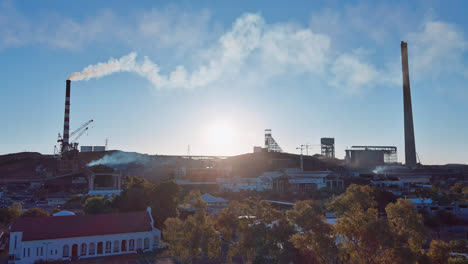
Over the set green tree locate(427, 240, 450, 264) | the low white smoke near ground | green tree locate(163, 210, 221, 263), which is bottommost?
green tree locate(163, 210, 221, 263)

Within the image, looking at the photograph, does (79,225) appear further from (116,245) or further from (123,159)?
(123,159)

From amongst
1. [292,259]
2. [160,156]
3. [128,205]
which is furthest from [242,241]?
[160,156]

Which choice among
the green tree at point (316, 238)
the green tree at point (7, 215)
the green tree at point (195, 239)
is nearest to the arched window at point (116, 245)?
the green tree at point (195, 239)

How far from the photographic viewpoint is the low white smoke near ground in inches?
4067

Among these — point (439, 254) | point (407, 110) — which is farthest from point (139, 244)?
point (407, 110)

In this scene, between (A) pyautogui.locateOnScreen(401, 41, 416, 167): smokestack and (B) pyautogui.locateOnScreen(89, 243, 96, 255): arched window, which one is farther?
(A) pyautogui.locateOnScreen(401, 41, 416, 167): smokestack

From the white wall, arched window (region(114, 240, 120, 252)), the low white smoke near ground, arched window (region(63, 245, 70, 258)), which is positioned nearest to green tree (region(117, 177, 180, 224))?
the white wall

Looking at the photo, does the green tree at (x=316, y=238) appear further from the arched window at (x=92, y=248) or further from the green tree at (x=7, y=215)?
the green tree at (x=7, y=215)

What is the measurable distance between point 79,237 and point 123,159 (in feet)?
289

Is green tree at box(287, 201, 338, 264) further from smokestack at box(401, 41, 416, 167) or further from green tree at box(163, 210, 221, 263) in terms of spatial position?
smokestack at box(401, 41, 416, 167)

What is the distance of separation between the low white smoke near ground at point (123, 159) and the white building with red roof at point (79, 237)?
81130mm

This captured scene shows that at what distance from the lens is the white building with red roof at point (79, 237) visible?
21.8 meters

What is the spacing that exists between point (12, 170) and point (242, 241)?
114m

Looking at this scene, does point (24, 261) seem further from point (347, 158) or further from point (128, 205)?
point (347, 158)
